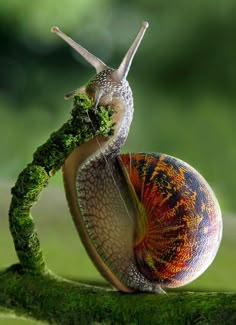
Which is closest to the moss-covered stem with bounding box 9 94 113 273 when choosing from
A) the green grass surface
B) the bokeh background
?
the green grass surface

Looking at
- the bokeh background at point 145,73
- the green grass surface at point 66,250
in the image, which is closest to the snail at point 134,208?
the green grass surface at point 66,250

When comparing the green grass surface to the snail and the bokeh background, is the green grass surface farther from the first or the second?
the bokeh background

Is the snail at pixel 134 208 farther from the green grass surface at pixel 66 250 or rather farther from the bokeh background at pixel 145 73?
the bokeh background at pixel 145 73

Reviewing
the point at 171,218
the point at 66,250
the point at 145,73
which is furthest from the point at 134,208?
the point at 145,73

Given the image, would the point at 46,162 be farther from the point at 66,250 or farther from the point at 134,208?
the point at 66,250

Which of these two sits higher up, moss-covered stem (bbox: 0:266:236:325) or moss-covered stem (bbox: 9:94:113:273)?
moss-covered stem (bbox: 9:94:113:273)

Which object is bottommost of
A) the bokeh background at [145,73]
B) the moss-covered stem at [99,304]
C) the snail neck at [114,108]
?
the moss-covered stem at [99,304]

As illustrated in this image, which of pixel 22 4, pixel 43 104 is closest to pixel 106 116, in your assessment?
pixel 22 4
